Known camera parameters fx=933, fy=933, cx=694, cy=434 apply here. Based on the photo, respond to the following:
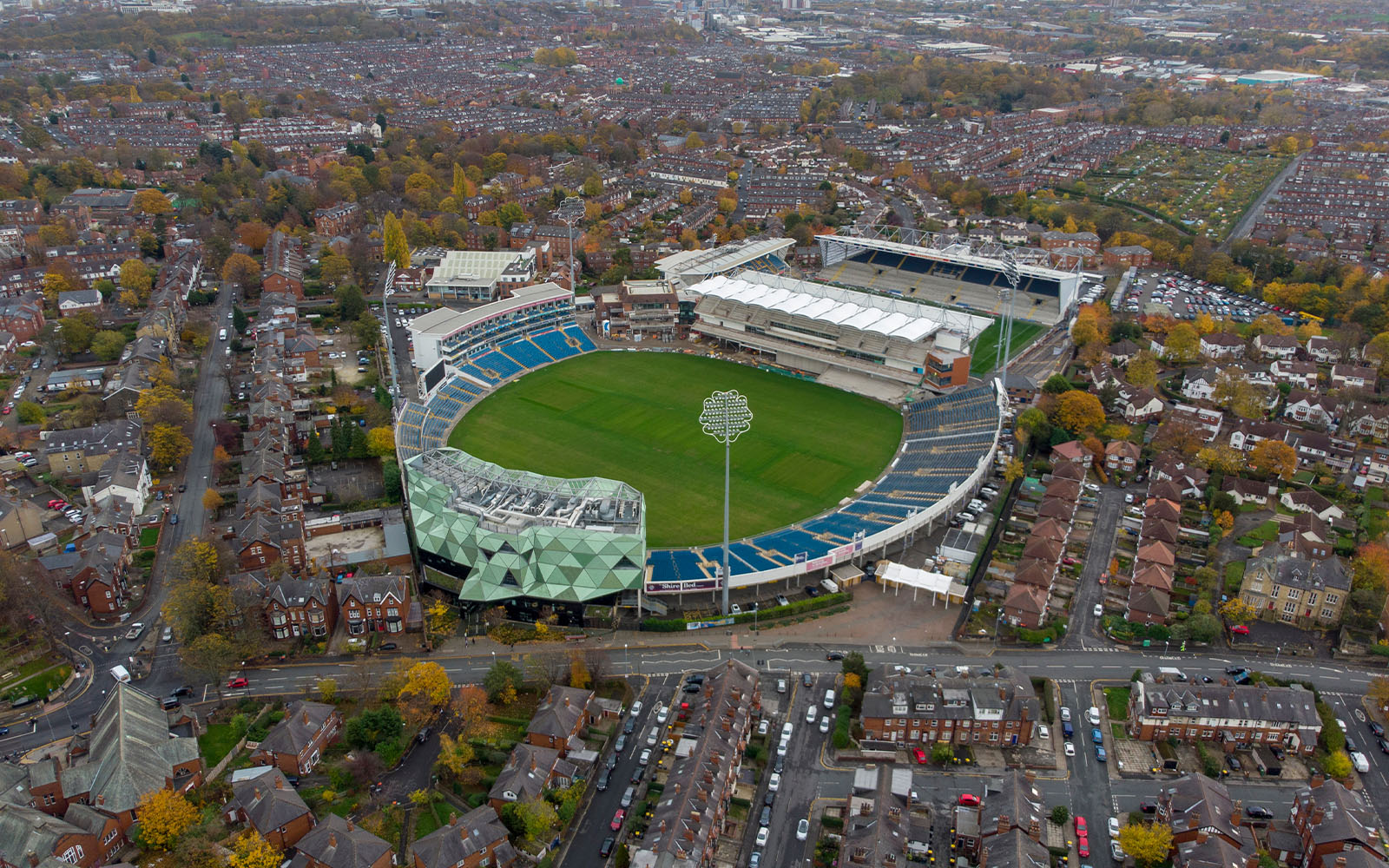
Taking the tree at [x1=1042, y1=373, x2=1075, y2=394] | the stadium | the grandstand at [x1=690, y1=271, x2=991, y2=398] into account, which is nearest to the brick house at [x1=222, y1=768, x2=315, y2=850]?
the stadium

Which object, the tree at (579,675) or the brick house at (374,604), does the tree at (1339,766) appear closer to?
the tree at (579,675)

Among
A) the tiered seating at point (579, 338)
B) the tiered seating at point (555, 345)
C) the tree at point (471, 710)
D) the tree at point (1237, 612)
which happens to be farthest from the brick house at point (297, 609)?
the tree at point (1237, 612)

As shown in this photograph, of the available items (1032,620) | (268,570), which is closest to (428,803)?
(268,570)

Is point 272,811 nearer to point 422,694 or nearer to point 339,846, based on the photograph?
point 339,846

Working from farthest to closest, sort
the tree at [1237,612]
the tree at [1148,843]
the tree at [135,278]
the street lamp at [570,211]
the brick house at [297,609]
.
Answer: the street lamp at [570,211]
the tree at [135,278]
the tree at [1237,612]
the brick house at [297,609]
the tree at [1148,843]

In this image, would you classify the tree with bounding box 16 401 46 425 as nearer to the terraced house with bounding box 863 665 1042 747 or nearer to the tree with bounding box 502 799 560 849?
the tree with bounding box 502 799 560 849
